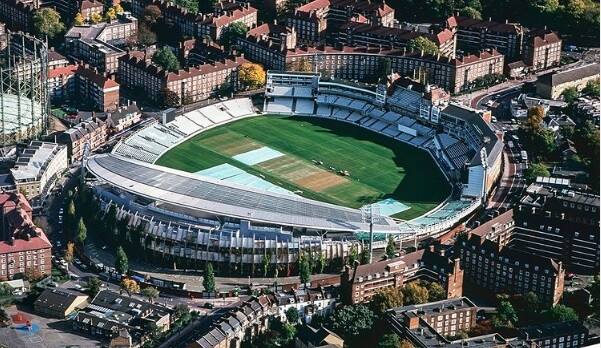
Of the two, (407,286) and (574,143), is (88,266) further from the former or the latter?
(574,143)

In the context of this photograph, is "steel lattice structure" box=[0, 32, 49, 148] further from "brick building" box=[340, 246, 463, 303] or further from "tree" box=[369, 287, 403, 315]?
"tree" box=[369, 287, 403, 315]

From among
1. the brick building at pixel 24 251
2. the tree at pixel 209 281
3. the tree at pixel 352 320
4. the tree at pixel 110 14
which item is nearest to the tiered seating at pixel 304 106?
the tree at pixel 110 14

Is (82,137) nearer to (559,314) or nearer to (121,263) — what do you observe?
(121,263)

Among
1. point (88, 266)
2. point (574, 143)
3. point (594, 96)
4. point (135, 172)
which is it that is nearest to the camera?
point (88, 266)

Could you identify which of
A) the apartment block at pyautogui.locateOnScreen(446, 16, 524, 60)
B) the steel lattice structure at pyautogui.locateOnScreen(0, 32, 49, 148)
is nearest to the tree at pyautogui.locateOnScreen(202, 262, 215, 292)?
the steel lattice structure at pyautogui.locateOnScreen(0, 32, 49, 148)

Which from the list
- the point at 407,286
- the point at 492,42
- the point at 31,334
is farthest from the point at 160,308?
the point at 492,42

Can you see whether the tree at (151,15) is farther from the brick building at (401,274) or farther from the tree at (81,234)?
the brick building at (401,274)
